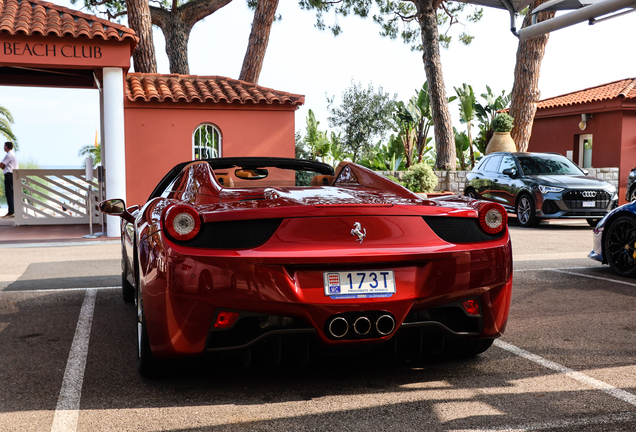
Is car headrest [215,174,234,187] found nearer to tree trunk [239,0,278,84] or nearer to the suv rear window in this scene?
the suv rear window

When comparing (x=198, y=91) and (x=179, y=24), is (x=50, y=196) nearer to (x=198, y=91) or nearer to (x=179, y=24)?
(x=198, y=91)

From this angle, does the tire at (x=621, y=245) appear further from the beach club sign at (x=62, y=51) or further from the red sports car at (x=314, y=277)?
the beach club sign at (x=62, y=51)

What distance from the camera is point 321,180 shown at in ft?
15.3

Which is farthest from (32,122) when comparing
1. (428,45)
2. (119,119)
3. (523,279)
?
(523,279)

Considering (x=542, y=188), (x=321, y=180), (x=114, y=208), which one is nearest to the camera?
(x=321, y=180)

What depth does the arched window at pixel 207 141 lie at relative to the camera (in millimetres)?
15688

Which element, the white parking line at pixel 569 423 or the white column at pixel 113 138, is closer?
the white parking line at pixel 569 423

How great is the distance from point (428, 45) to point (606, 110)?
24.1 ft

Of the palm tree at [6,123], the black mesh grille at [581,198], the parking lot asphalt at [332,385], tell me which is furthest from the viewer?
the palm tree at [6,123]

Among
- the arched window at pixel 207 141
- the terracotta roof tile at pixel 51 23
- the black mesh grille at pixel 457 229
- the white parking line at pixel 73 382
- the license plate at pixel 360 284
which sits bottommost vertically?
the white parking line at pixel 73 382

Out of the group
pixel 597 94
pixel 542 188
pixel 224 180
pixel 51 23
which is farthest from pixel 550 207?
pixel 597 94

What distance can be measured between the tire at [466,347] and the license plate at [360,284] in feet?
3.04

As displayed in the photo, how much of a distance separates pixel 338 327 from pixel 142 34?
17177mm

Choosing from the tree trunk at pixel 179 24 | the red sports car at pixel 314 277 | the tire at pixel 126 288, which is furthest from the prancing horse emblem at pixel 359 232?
the tree trunk at pixel 179 24
